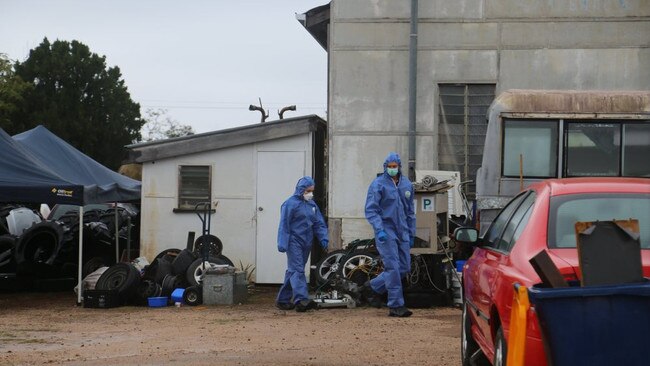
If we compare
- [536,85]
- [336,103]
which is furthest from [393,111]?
[536,85]

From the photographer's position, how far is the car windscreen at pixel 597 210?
6316mm

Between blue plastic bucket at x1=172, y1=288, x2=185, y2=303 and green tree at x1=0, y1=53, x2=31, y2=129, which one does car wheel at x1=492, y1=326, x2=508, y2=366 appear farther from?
green tree at x1=0, y1=53, x2=31, y2=129

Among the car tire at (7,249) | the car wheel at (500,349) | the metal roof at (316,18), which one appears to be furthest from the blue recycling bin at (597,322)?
the car tire at (7,249)

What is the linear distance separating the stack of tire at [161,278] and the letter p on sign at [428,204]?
3422mm

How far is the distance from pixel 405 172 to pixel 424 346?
23.5 ft

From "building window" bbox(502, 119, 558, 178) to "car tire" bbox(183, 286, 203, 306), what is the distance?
506cm

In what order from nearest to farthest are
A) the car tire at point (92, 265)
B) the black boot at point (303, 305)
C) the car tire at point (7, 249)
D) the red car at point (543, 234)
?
the red car at point (543, 234) → the black boot at point (303, 305) → the car tire at point (92, 265) → the car tire at point (7, 249)

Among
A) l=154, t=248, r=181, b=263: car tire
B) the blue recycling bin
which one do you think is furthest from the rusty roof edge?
the blue recycling bin

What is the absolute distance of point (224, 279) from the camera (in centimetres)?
1538

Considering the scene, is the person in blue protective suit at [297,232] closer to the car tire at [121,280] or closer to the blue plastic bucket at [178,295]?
the blue plastic bucket at [178,295]

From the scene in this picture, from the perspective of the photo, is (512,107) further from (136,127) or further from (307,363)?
(136,127)

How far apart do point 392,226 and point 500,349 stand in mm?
7616

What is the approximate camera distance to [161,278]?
15.9 metres

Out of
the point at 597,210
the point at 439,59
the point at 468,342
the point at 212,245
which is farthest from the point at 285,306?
the point at 597,210
